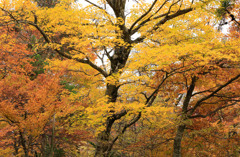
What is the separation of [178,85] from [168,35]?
2.31m

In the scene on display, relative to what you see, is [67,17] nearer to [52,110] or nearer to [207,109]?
[52,110]

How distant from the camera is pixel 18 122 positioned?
216 inches

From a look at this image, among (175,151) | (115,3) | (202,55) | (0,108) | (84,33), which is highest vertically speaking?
(115,3)

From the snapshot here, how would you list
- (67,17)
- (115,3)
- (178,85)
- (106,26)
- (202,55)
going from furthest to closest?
(178,85) → (115,3) → (67,17) → (106,26) → (202,55)

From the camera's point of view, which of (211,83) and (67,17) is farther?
(211,83)

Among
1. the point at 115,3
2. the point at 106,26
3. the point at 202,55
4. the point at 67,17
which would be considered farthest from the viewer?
the point at 115,3

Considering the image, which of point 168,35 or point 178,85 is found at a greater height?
point 168,35

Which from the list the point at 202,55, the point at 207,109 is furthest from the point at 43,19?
the point at 207,109

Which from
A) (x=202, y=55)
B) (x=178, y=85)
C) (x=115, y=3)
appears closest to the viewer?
(x=202, y=55)

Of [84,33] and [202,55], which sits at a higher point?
[84,33]

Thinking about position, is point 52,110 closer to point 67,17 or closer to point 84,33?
point 84,33

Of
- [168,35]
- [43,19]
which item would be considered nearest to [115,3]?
[168,35]

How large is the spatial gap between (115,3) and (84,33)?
1695 millimetres

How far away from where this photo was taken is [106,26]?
209 inches
